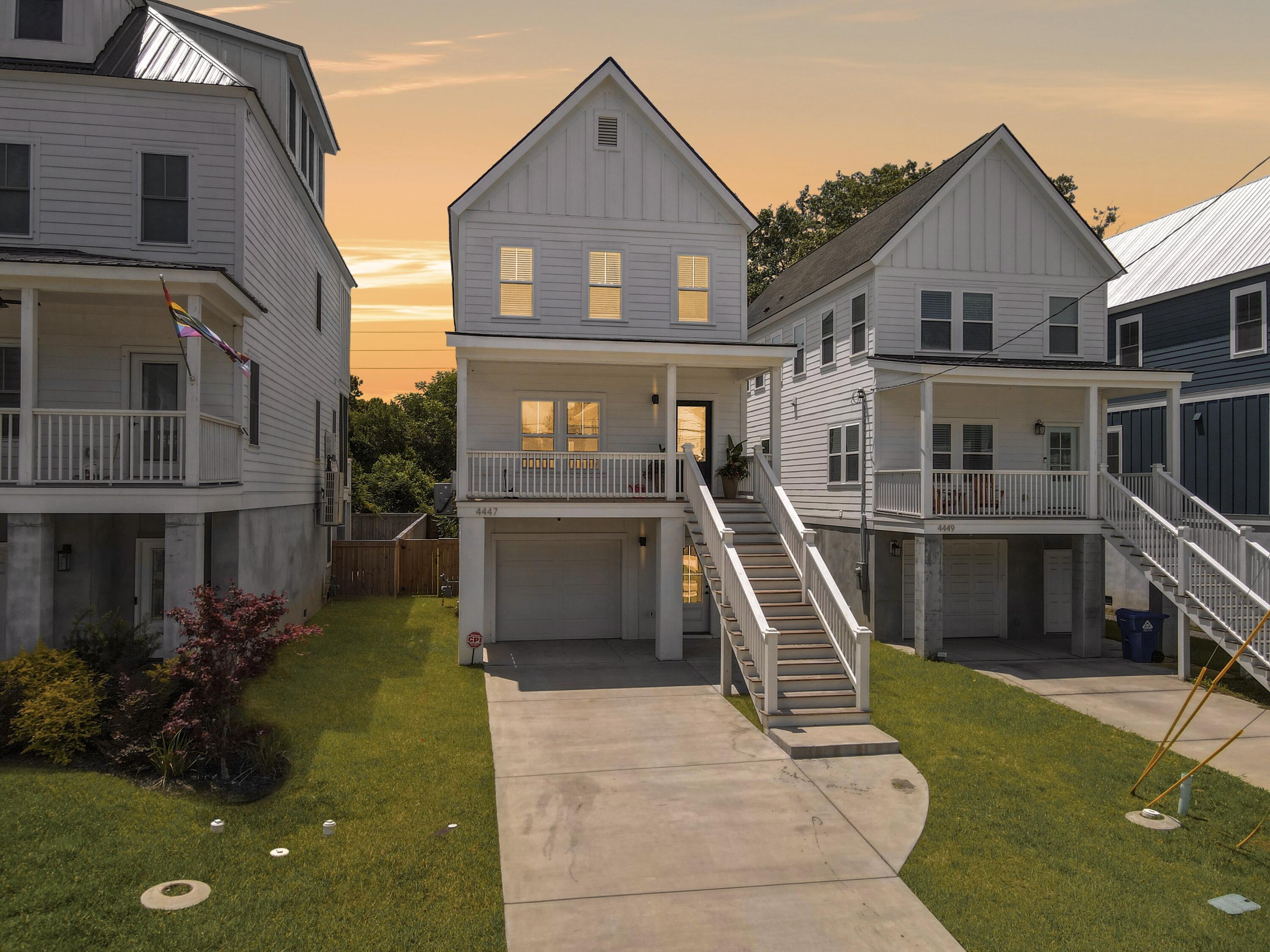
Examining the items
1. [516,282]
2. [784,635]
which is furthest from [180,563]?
[516,282]

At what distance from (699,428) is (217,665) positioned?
12.1 meters

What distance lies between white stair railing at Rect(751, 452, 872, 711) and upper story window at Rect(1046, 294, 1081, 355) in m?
8.63

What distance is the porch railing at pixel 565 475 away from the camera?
54.7 ft

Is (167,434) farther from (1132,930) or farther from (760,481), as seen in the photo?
(1132,930)

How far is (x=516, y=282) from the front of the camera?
1831cm

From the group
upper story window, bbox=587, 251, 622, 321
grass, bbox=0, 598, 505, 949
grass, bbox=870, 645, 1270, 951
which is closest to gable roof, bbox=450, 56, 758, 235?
upper story window, bbox=587, 251, 622, 321

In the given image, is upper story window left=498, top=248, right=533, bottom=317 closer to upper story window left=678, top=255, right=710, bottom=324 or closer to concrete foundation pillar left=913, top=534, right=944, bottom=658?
upper story window left=678, top=255, right=710, bottom=324

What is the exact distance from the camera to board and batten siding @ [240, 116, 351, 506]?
15133 millimetres

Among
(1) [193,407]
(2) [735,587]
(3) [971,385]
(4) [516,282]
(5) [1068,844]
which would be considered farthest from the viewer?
(3) [971,385]

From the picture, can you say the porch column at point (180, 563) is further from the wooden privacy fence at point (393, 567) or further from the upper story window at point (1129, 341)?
the upper story window at point (1129, 341)

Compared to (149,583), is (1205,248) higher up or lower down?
higher up

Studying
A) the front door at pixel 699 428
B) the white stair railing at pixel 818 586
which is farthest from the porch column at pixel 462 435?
the white stair railing at pixel 818 586

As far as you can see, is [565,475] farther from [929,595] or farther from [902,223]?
[902,223]

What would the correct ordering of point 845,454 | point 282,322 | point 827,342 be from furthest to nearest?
point 827,342
point 845,454
point 282,322
